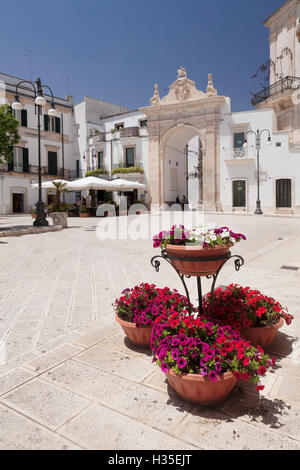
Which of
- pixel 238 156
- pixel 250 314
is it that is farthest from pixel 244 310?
pixel 238 156

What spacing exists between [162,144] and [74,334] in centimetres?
2789

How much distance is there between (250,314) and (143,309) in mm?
998

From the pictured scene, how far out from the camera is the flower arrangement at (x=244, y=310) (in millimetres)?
2850

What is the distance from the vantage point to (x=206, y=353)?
2.12m

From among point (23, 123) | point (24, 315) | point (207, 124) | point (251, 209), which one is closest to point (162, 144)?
point (207, 124)

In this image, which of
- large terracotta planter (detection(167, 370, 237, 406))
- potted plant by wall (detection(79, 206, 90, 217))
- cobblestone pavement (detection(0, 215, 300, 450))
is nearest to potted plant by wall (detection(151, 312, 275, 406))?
large terracotta planter (detection(167, 370, 237, 406))

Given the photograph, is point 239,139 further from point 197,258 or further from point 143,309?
point 197,258

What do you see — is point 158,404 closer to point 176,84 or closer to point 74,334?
point 74,334

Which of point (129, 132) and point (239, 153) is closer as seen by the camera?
point (239, 153)

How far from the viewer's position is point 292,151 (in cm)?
2423

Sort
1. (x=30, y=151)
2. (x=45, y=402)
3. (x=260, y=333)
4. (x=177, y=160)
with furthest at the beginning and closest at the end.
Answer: (x=177, y=160), (x=30, y=151), (x=260, y=333), (x=45, y=402)

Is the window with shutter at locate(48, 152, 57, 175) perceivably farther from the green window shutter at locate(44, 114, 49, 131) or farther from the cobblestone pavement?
the cobblestone pavement

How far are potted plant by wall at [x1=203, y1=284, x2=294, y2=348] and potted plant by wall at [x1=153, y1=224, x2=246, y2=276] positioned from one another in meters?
0.47

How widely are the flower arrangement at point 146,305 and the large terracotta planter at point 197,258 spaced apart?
454 mm
